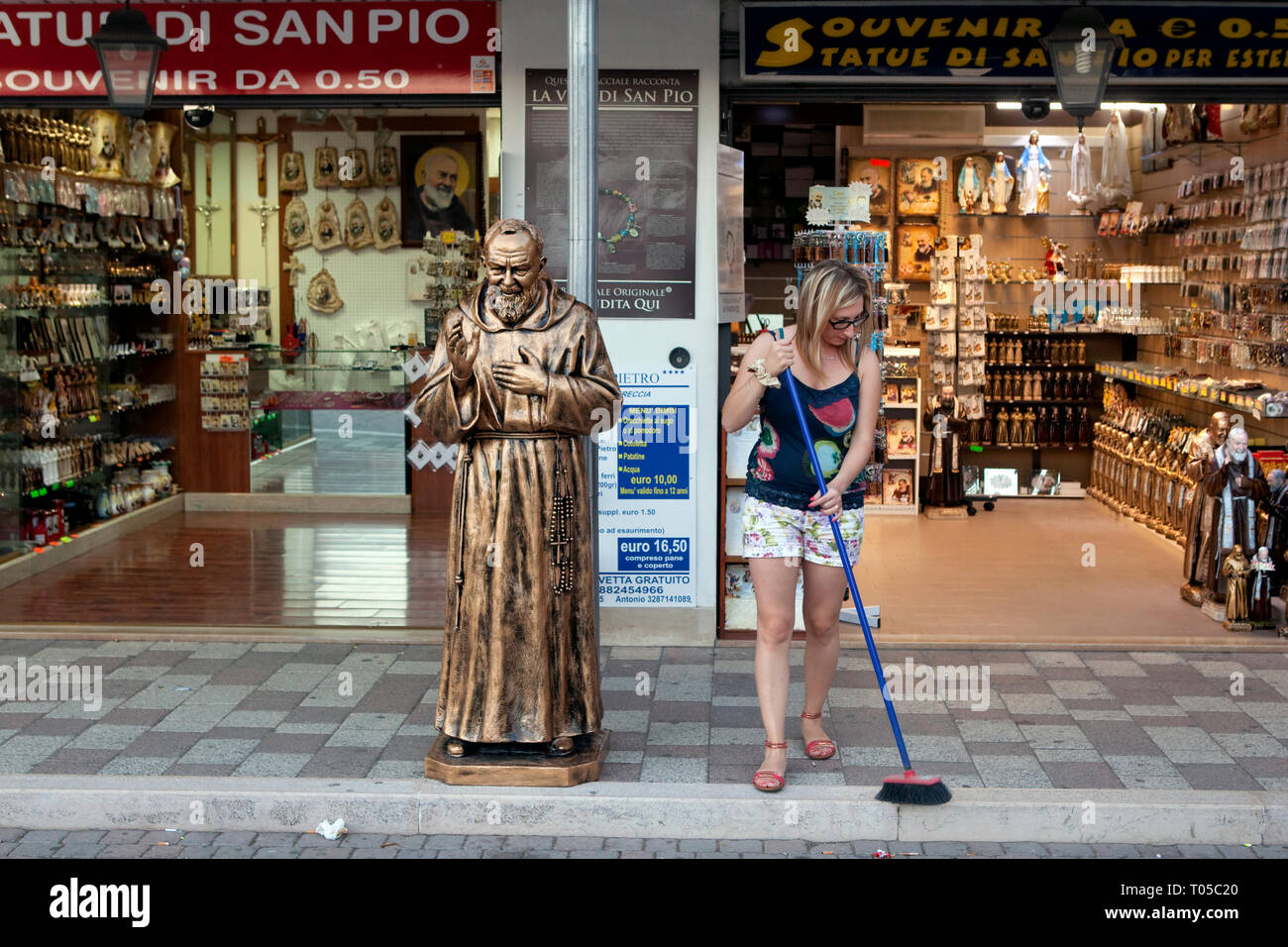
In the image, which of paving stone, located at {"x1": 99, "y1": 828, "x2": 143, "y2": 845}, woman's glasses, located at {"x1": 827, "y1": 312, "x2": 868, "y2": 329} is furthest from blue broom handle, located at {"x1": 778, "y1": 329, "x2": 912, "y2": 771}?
paving stone, located at {"x1": 99, "y1": 828, "x2": 143, "y2": 845}

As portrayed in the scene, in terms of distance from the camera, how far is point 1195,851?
4949 millimetres

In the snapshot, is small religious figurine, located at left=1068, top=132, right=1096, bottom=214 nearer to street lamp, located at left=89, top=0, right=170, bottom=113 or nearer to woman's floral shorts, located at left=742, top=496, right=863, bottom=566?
woman's floral shorts, located at left=742, top=496, right=863, bottom=566

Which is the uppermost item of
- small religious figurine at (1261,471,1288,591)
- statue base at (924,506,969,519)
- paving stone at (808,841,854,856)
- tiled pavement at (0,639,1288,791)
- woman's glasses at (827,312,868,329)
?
woman's glasses at (827,312,868,329)

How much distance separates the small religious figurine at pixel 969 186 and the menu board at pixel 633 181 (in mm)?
5801

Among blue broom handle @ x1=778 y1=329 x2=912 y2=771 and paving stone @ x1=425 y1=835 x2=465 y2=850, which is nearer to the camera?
paving stone @ x1=425 y1=835 x2=465 y2=850

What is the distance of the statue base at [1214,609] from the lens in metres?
7.91

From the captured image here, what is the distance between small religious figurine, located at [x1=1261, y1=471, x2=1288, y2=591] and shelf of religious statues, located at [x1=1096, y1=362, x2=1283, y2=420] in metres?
1.12

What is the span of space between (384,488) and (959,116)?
5.61m

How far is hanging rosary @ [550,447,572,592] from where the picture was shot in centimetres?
525

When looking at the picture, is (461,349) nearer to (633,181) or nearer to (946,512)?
(633,181)

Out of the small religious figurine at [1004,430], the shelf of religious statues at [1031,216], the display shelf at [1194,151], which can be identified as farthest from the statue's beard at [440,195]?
the display shelf at [1194,151]

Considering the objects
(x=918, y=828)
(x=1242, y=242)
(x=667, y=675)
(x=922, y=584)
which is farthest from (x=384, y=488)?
(x=918, y=828)

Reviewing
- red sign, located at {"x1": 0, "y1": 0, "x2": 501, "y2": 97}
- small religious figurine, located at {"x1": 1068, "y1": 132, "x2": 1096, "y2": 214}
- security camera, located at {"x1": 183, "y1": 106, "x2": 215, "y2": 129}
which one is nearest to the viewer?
red sign, located at {"x1": 0, "y1": 0, "x2": 501, "y2": 97}

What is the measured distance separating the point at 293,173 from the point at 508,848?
10.7m
